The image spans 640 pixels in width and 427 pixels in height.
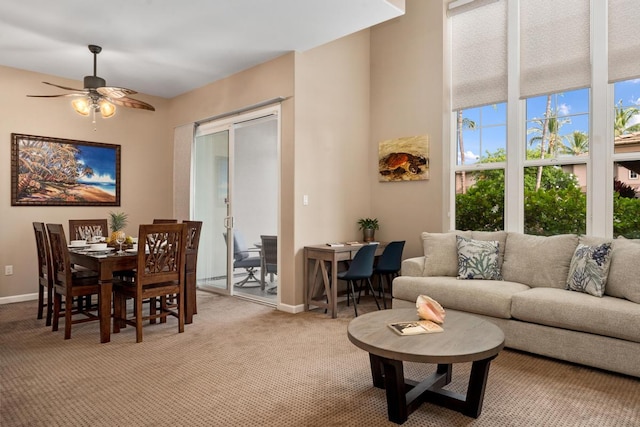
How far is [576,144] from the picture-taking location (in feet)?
13.3

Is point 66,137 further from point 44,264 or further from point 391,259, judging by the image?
point 391,259

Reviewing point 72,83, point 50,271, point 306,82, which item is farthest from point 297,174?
point 72,83

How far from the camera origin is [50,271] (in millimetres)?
3957

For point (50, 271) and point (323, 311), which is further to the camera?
point (323, 311)

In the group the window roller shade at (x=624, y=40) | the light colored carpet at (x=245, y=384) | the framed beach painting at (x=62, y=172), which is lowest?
the light colored carpet at (x=245, y=384)

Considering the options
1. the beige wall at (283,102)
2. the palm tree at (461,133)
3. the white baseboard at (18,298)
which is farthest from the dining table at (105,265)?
the palm tree at (461,133)

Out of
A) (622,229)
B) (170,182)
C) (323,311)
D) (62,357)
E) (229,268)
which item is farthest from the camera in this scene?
(170,182)

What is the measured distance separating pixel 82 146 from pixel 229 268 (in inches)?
101

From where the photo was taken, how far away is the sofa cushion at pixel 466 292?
3.37 meters

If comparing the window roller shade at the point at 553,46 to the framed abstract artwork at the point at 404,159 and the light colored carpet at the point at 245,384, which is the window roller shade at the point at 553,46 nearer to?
the framed abstract artwork at the point at 404,159

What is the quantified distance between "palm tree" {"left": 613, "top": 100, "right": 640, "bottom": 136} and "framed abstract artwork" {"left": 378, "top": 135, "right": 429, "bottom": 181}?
5.95 feet

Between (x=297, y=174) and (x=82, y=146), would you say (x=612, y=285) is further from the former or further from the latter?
(x=82, y=146)

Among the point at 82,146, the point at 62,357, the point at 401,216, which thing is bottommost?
the point at 62,357

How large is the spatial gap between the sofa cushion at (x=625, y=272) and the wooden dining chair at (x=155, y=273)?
11.4 feet
